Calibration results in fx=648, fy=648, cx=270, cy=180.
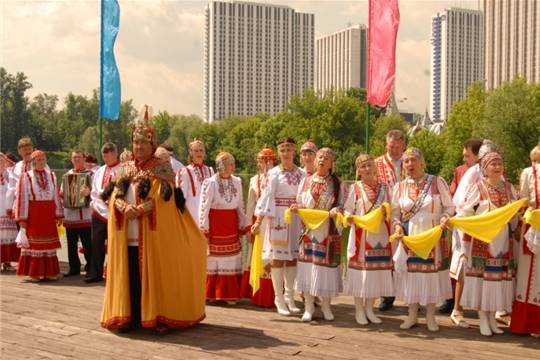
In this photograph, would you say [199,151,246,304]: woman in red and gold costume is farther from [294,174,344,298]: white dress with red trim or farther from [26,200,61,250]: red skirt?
[26,200,61,250]: red skirt

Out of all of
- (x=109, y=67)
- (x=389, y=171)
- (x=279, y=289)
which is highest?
(x=109, y=67)

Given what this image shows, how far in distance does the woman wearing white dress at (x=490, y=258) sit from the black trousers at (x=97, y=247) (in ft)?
16.3

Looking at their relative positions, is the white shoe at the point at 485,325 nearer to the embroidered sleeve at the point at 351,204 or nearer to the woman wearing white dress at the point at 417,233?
the woman wearing white dress at the point at 417,233

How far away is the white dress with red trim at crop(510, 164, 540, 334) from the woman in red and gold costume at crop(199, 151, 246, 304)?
9.84ft

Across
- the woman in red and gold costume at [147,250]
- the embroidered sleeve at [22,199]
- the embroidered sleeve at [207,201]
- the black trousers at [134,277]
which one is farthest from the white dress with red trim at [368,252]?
the embroidered sleeve at [22,199]

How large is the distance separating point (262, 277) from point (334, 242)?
1.17m

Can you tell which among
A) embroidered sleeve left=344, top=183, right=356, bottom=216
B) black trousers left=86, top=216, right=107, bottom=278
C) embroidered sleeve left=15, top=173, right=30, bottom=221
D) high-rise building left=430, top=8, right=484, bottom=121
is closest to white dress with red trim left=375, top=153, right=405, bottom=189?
embroidered sleeve left=344, top=183, right=356, bottom=216

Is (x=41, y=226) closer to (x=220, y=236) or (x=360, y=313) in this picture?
(x=220, y=236)

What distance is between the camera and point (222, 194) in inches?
285

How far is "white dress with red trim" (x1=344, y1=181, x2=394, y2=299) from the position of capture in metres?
6.06

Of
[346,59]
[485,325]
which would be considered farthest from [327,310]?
[346,59]

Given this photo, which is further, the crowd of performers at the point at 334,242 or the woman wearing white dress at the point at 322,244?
the woman wearing white dress at the point at 322,244

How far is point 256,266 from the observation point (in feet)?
22.4

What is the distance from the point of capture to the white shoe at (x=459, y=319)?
20.3 ft
